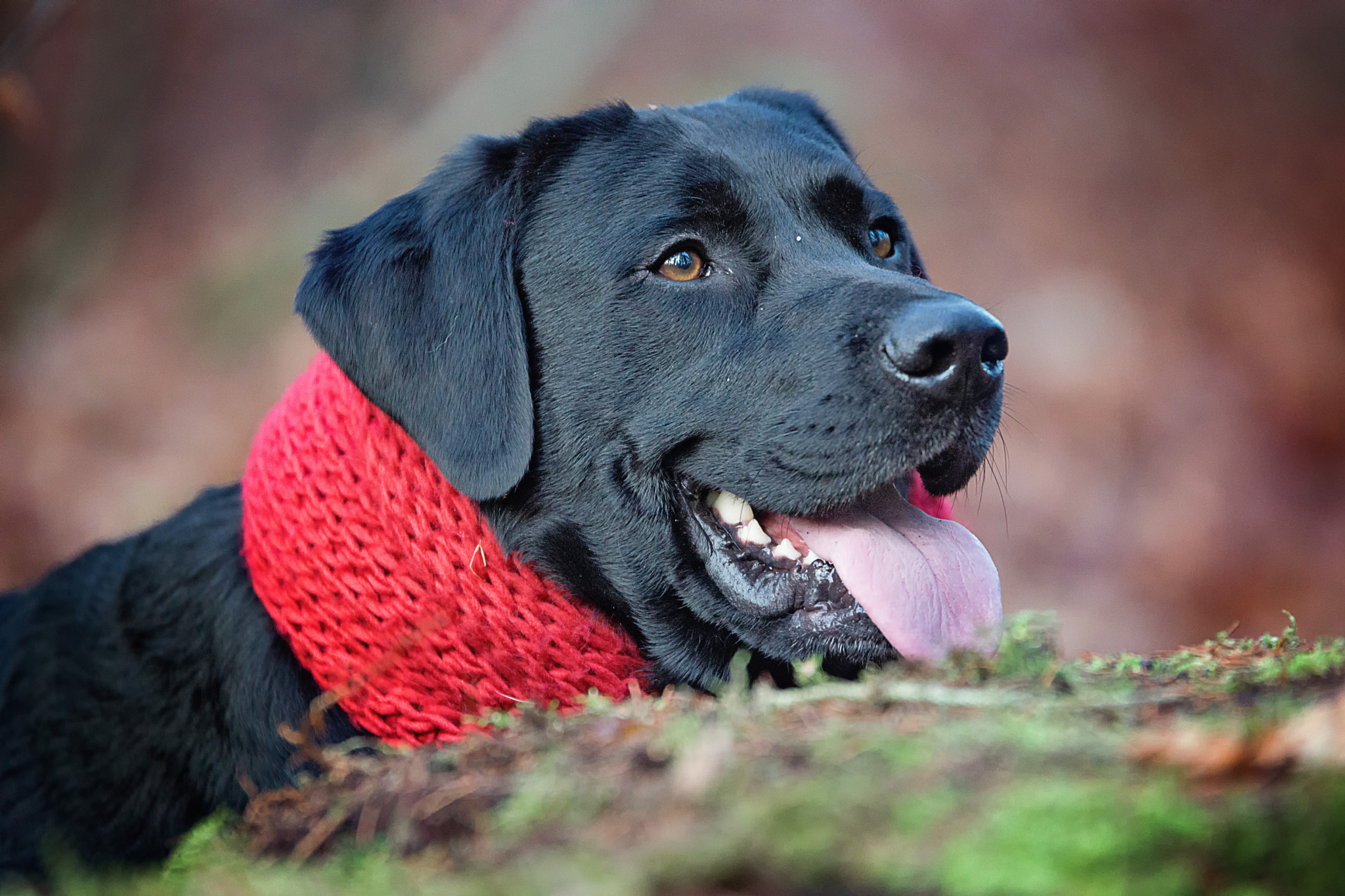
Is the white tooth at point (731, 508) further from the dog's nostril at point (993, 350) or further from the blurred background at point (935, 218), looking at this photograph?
the blurred background at point (935, 218)

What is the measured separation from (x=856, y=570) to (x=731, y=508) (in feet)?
1.24

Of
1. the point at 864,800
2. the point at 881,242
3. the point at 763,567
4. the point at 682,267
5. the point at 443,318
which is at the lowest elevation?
the point at 864,800

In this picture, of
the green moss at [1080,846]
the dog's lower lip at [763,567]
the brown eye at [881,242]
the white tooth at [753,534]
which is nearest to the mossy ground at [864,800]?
the green moss at [1080,846]

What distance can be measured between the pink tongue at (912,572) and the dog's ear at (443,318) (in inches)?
29.7

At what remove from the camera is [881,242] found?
10.0 ft

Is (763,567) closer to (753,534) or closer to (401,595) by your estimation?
(753,534)

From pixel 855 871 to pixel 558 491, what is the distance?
Answer: 5.77ft

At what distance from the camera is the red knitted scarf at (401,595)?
2287mm

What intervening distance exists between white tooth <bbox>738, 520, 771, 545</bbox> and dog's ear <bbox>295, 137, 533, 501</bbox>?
0.54 metres

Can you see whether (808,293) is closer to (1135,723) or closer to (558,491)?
(558,491)

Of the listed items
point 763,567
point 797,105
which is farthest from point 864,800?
point 797,105

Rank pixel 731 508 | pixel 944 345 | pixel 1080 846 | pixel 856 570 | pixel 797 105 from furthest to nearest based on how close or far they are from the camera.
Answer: pixel 797 105
pixel 731 508
pixel 856 570
pixel 944 345
pixel 1080 846

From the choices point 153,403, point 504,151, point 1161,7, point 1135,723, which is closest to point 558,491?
point 504,151

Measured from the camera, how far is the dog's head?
2270 mm
